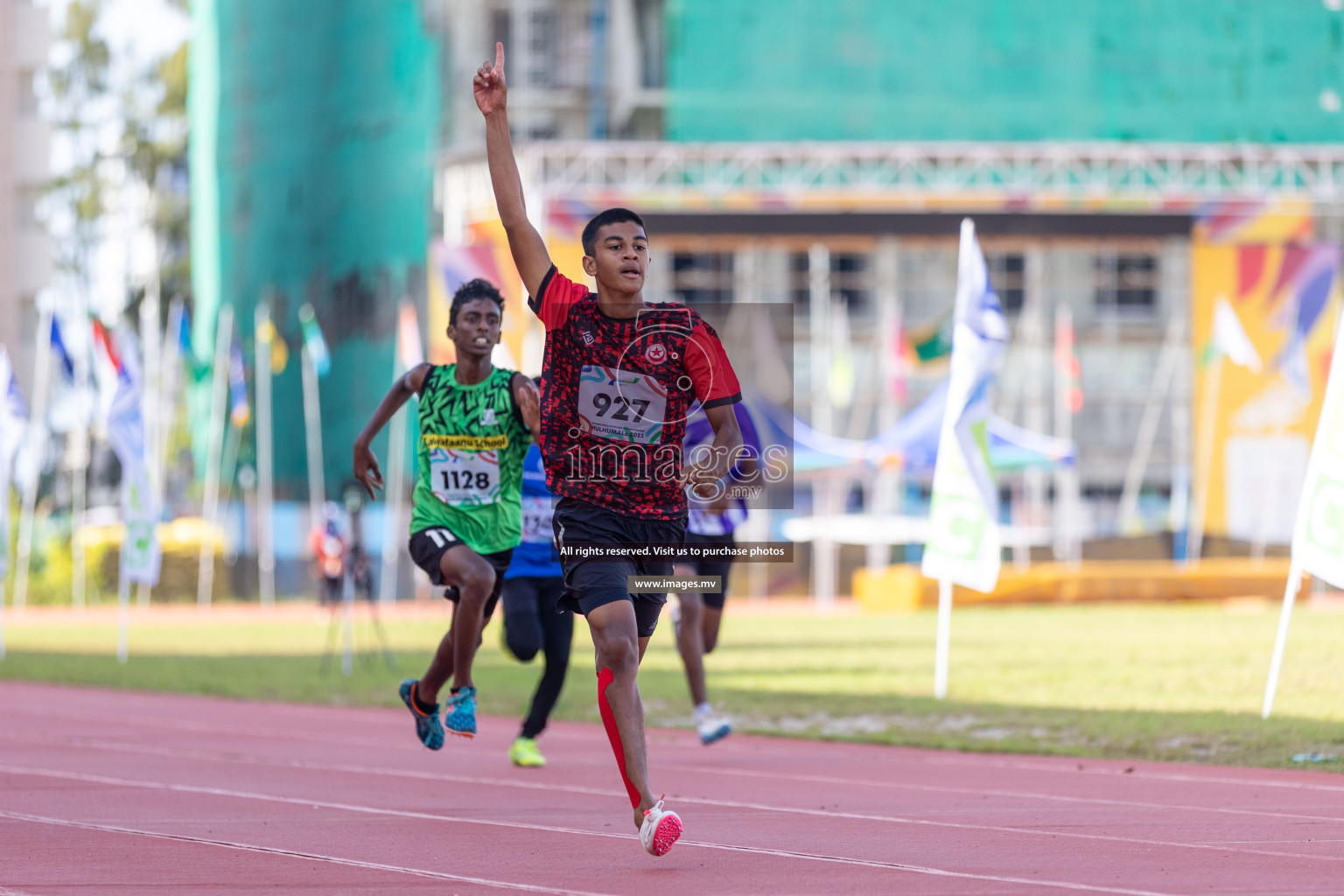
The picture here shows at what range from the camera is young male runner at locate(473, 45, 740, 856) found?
5.92 m

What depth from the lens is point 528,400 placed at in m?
8.21

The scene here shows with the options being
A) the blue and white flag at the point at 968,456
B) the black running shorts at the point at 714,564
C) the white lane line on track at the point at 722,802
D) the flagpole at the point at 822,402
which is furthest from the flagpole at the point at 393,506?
the white lane line on track at the point at 722,802

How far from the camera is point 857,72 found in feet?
143

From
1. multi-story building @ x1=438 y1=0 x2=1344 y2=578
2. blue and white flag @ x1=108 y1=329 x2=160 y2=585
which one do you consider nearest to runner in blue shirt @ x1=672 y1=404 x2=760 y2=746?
blue and white flag @ x1=108 y1=329 x2=160 y2=585

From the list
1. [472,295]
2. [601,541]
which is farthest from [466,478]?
[601,541]

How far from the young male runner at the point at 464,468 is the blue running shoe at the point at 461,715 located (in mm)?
184

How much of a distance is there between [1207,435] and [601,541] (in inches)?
1322

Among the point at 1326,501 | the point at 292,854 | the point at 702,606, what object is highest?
the point at 1326,501

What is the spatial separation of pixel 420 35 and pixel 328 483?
38.7 feet

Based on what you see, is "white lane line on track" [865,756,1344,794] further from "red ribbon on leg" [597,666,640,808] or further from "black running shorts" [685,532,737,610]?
"red ribbon on leg" [597,666,640,808]

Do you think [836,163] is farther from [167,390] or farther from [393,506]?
[167,390]

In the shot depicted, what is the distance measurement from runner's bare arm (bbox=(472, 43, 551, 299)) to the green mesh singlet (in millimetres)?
2389

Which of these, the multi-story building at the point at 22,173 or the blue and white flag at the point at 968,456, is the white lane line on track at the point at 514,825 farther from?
the multi-story building at the point at 22,173

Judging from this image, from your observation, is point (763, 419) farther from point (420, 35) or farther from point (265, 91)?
point (265, 91)
